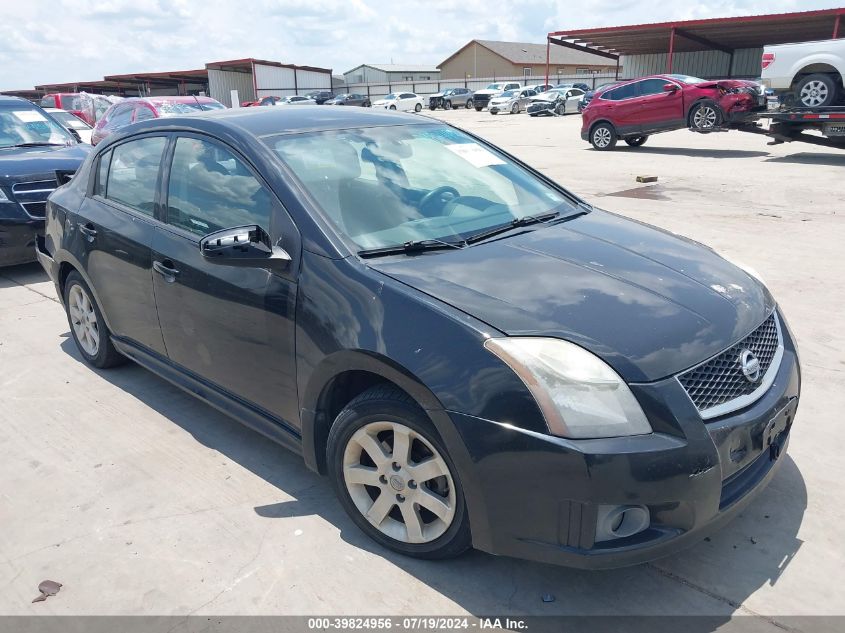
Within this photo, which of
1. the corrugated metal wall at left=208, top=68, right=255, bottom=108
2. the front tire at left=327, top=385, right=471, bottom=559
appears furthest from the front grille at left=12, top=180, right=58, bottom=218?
the corrugated metal wall at left=208, top=68, right=255, bottom=108

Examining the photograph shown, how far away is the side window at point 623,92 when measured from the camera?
17281 millimetres

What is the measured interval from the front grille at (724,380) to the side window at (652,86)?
15789mm

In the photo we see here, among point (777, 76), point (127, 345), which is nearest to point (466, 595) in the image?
point (127, 345)

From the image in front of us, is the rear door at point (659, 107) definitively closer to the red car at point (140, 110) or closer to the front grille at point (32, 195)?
the red car at point (140, 110)

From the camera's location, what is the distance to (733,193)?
10.7 metres

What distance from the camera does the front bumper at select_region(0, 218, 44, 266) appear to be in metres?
7.01

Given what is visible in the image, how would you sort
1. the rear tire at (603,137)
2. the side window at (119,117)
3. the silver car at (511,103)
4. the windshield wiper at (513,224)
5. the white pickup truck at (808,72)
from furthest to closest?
the silver car at (511,103), the rear tire at (603,137), the side window at (119,117), the white pickup truck at (808,72), the windshield wiper at (513,224)

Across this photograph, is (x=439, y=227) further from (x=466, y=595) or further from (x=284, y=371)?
(x=466, y=595)

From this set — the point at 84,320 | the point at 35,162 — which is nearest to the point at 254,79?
the point at 35,162

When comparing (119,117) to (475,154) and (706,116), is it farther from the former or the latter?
(706,116)

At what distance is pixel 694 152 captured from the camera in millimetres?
16609

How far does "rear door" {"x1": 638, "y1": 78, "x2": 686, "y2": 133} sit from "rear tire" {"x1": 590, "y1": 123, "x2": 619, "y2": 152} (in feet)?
2.68

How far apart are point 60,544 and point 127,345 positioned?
1.52 m

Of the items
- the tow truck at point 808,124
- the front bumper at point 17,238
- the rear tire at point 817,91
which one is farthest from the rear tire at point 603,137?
the front bumper at point 17,238
